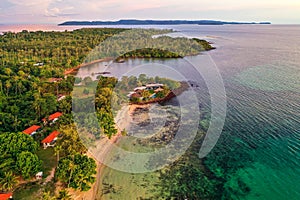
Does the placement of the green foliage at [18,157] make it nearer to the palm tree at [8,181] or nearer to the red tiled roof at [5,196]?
the palm tree at [8,181]

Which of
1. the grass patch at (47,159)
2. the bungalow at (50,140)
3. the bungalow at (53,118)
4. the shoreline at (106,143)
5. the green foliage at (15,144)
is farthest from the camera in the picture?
the bungalow at (53,118)

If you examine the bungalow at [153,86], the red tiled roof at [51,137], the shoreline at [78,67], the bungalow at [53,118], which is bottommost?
the red tiled roof at [51,137]

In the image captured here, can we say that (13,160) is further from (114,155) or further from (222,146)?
(222,146)

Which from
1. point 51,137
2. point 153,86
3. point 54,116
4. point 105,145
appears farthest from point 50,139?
point 153,86

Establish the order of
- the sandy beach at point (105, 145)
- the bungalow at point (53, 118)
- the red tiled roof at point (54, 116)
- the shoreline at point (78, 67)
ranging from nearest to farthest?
the sandy beach at point (105, 145)
the bungalow at point (53, 118)
the red tiled roof at point (54, 116)
the shoreline at point (78, 67)

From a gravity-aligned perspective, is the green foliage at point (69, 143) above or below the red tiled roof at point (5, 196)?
above

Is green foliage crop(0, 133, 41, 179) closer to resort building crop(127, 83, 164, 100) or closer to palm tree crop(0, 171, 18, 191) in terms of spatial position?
palm tree crop(0, 171, 18, 191)

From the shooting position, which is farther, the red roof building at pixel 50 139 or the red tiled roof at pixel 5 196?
the red roof building at pixel 50 139

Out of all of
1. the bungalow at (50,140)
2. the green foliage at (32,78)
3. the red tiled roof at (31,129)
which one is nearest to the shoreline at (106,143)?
Result: the bungalow at (50,140)

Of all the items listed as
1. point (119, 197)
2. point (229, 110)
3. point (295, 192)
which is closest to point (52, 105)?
point (119, 197)
